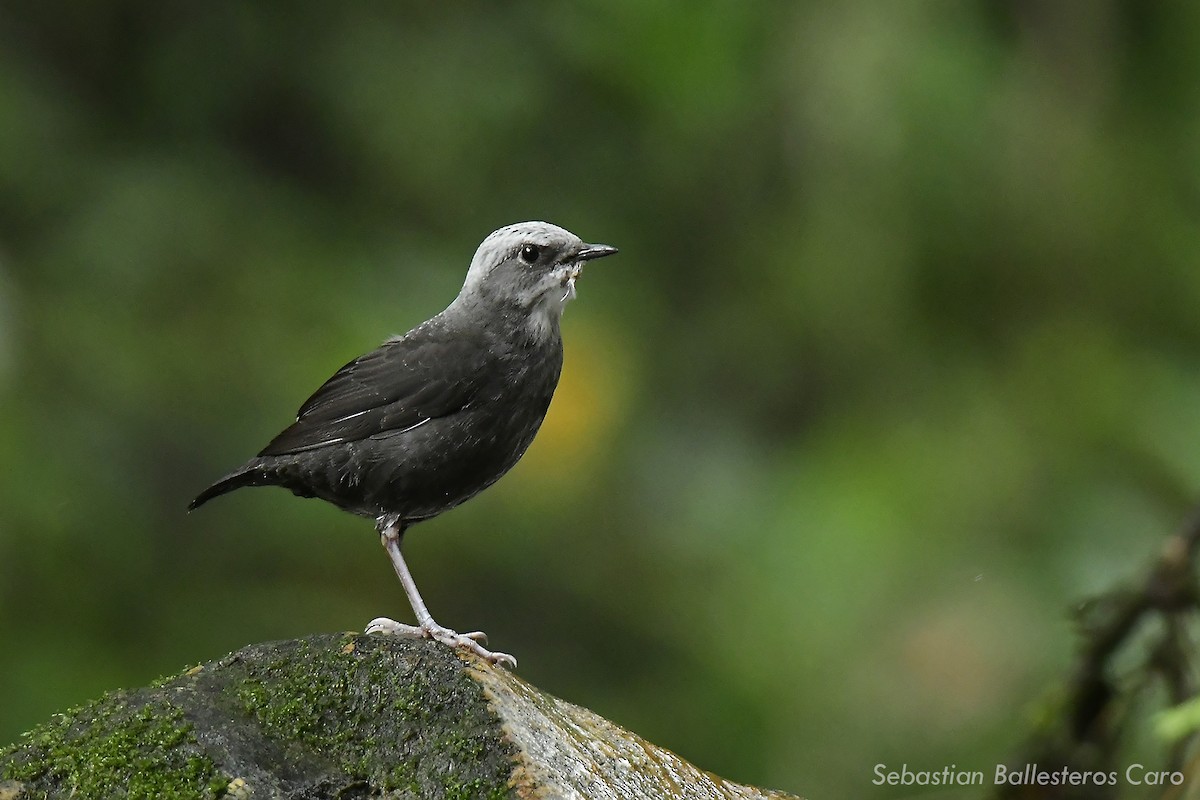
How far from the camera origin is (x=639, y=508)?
6.51 m

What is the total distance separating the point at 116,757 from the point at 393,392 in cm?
141

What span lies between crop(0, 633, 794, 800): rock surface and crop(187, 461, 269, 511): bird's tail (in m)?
0.83

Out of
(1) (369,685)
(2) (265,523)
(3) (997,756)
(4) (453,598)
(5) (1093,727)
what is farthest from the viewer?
(4) (453,598)

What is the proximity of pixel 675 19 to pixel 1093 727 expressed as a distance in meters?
3.83

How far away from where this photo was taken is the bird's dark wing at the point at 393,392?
3.91 meters

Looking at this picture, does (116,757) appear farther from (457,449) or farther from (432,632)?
(457,449)

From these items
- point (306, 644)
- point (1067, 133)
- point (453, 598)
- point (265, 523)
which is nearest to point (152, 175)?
point (265, 523)

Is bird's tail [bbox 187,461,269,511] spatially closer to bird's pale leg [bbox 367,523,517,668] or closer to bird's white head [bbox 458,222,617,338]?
bird's pale leg [bbox 367,523,517,668]

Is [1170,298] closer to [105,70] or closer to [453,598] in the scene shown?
[453,598]

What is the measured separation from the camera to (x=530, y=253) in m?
4.07

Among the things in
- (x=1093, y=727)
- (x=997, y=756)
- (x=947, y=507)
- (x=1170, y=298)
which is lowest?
(x=1093, y=727)

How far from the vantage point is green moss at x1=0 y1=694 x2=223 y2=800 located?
282 cm

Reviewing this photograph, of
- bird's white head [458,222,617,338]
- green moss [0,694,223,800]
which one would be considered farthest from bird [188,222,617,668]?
green moss [0,694,223,800]
